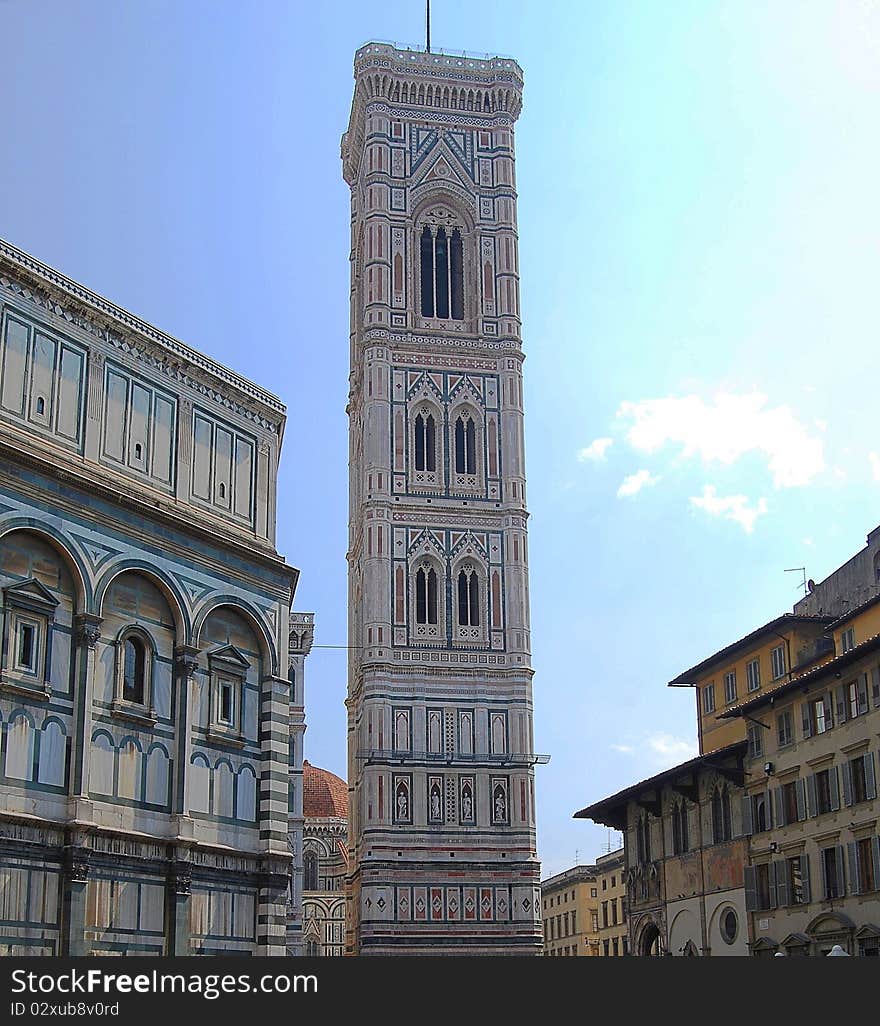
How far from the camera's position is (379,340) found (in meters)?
72.1

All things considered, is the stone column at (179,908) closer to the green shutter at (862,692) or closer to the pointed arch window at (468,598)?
the green shutter at (862,692)

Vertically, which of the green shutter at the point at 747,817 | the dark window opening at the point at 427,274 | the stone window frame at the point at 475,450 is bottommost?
the green shutter at the point at 747,817

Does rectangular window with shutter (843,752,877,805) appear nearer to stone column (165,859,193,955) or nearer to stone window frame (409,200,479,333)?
stone column (165,859,193,955)

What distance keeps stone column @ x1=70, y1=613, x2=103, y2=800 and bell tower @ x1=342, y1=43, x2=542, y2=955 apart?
3997cm

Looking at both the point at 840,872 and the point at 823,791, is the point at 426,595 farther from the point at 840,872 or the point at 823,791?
the point at 840,872

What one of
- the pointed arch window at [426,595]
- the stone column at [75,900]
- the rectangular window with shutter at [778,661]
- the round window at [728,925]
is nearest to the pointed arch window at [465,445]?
the pointed arch window at [426,595]

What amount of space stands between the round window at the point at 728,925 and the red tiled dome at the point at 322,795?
43273mm

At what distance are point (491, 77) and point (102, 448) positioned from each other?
5578 centimetres

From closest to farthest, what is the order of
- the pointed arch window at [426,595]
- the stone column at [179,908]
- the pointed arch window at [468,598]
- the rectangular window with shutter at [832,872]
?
1. the stone column at [179,908]
2. the rectangular window with shutter at [832,872]
3. the pointed arch window at [426,595]
4. the pointed arch window at [468,598]

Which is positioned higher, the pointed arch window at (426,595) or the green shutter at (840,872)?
the pointed arch window at (426,595)

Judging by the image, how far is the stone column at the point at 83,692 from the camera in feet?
83.0

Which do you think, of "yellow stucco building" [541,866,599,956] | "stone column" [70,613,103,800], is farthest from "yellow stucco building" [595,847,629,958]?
"stone column" [70,613,103,800]

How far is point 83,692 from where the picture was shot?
25.8 meters

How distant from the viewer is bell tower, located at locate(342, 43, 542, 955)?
64688 mm
